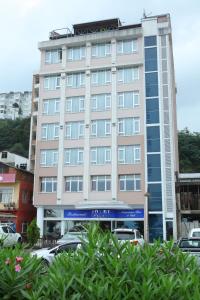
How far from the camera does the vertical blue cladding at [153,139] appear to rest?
4078 cm

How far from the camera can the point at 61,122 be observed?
46.2 m

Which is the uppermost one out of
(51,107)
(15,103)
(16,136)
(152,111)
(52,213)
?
(15,103)

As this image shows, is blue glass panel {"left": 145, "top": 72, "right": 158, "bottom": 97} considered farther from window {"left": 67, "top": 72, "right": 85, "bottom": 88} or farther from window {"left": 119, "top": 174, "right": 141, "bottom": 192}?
window {"left": 119, "top": 174, "right": 141, "bottom": 192}

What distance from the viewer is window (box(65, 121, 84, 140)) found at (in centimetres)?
4538

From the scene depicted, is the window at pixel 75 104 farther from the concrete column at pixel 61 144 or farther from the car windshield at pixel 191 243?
the car windshield at pixel 191 243

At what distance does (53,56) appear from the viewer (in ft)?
→ 161

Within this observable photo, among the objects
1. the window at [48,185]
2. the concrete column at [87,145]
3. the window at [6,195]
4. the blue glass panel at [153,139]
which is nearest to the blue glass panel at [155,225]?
the blue glass panel at [153,139]

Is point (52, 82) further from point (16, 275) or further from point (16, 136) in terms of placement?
point (16, 275)

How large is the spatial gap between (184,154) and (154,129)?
21.5 m

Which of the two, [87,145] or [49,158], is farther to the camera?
[49,158]

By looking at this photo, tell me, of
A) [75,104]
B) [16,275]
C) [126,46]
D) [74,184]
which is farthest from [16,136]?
[16,275]

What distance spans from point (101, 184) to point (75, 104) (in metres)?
9.91

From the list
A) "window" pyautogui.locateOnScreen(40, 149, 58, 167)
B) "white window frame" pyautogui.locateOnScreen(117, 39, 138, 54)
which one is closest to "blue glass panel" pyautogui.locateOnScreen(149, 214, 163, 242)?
"window" pyautogui.locateOnScreen(40, 149, 58, 167)

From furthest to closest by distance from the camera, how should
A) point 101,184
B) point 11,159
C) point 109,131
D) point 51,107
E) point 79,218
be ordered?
1. point 11,159
2. point 51,107
3. point 109,131
4. point 101,184
5. point 79,218
